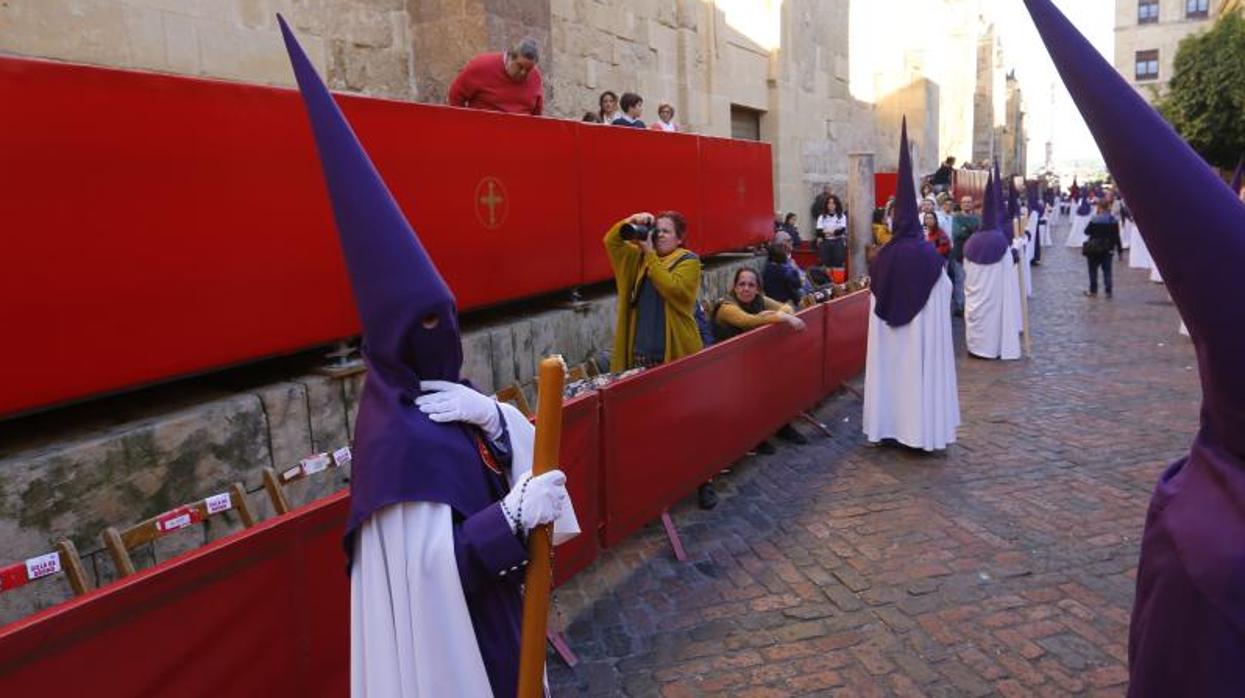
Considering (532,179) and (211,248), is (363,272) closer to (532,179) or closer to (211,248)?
(211,248)

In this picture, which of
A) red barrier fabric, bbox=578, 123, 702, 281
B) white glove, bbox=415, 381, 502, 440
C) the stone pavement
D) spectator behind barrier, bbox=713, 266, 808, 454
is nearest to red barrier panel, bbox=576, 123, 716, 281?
red barrier fabric, bbox=578, 123, 702, 281

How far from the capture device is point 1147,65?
2522 inches

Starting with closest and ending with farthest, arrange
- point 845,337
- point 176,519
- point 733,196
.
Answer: point 176,519 < point 845,337 < point 733,196

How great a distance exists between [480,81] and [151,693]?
597 centimetres

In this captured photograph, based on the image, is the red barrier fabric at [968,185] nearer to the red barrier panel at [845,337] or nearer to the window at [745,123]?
the window at [745,123]

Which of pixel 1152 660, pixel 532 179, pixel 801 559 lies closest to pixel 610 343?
pixel 532 179

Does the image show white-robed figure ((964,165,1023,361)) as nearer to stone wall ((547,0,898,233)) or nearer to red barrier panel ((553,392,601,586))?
stone wall ((547,0,898,233))

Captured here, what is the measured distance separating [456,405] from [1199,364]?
1664 millimetres

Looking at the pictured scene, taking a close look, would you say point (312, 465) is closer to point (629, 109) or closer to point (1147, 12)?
point (629, 109)

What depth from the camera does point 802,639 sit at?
13.5 feet

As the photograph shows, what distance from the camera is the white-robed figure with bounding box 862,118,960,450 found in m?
6.79

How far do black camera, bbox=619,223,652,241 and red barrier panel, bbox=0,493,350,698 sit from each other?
312cm

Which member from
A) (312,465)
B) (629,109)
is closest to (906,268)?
(629,109)

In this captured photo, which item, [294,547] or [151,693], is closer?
[151,693]
